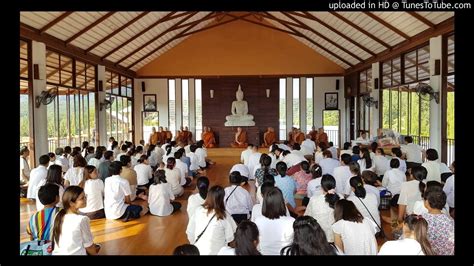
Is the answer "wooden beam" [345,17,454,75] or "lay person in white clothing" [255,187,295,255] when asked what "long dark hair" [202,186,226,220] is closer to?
"lay person in white clothing" [255,187,295,255]

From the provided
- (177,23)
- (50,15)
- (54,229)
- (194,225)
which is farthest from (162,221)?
(177,23)

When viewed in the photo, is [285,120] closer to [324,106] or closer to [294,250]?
[324,106]

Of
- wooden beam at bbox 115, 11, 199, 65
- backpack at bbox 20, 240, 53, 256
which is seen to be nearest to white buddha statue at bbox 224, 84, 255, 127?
wooden beam at bbox 115, 11, 199, 65

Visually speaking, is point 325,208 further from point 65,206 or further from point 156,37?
point 156,37

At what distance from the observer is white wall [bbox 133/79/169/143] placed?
1644 cm

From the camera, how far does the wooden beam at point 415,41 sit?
26.3 ft

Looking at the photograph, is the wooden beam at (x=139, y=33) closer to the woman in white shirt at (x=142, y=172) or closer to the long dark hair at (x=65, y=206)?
the woman in white shirt at (x=142, y=172)

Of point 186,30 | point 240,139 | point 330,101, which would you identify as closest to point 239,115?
point 240,139

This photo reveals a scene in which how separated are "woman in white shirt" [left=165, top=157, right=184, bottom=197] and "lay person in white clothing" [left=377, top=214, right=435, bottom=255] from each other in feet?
15.0

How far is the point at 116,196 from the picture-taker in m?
5.60

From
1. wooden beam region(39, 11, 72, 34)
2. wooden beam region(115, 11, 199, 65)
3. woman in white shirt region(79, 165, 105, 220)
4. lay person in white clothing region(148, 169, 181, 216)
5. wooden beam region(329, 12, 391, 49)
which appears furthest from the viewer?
wooden beam region(115, 11, 199, 65)

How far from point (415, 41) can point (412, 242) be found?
26.2 feet

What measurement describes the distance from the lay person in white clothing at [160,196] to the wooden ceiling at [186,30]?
15.0ft

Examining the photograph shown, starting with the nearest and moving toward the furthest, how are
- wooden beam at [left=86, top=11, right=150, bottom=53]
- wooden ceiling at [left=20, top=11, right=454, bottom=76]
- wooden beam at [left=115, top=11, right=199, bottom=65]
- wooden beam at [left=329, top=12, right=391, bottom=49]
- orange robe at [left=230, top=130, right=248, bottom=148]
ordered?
wooden ceiling at [left=20, top=11, right=454, bottom=76], wooden beam at [left=329, top=12, right=391, bottom=49], wooden beam at [left=86, top=11, right=150, bottom=53], wooden beam at [left=115, top=11, right=199, bottom=65], orange robe at [left=230, top=130, right=248, bottom=148]
